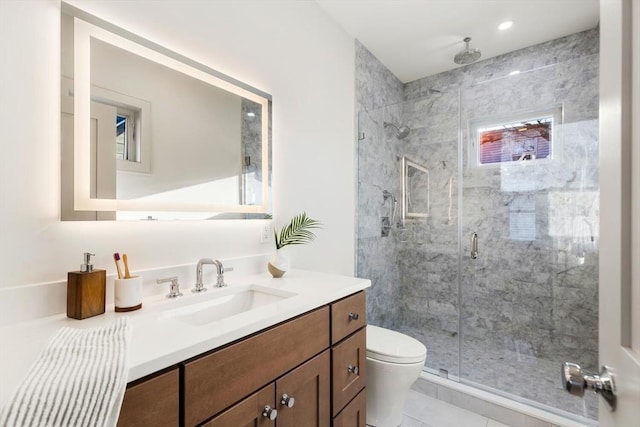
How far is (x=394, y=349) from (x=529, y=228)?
1.69 m

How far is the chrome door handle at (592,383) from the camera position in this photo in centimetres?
54

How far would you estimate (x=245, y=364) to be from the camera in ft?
2.68

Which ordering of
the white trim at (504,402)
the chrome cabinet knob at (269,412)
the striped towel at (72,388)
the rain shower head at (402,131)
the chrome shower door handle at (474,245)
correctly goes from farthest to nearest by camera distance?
the rain shower head at (402,131) → the chrome shower door handle at (474,245) → the white trim at (504,402) → the chrome cabinet knob at (269,412) → the striped towel at (72,388)

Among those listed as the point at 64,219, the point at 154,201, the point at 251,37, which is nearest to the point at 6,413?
the point at 64,219

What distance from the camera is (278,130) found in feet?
5.62

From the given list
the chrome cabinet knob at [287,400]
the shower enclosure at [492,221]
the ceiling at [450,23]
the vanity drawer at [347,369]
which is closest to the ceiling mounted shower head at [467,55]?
the ceiling at [450,23]

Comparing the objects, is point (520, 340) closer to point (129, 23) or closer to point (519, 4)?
point (519, 4)

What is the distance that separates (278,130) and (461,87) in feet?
6.54

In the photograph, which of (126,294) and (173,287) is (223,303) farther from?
(126,294)

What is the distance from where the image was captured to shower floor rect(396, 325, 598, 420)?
6.09ft

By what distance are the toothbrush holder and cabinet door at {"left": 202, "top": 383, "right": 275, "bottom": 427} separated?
0.46 m

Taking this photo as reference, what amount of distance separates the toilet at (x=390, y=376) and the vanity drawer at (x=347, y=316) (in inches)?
15.7

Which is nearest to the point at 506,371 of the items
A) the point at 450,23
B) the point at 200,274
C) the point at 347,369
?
the point at 347,369

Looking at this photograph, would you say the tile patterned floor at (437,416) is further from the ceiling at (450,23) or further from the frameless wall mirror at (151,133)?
the ceiling at (450,23)
